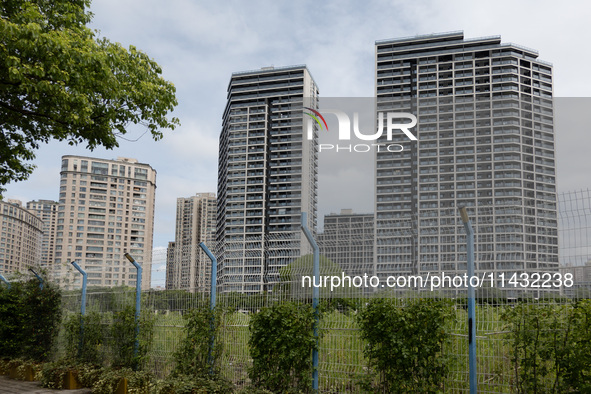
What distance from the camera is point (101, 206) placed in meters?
156

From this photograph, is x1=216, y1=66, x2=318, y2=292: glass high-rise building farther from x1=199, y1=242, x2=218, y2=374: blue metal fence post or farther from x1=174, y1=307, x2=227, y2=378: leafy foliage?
x1=174, y1=307, x2=227, y2=378: leafy foliage

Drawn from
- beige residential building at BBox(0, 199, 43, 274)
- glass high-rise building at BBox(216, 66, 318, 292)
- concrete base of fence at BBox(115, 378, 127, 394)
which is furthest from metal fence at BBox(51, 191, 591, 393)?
glass high-rise building at BBox(216, 66, 318, 292)

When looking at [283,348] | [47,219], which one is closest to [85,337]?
[283,348]

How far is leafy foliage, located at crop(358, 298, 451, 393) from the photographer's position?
529 cm

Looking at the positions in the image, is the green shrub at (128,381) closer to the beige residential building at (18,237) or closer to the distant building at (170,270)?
the distant building at (170,270)

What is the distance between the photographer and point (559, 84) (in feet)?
422

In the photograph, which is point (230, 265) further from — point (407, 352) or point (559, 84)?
point (559, 84)

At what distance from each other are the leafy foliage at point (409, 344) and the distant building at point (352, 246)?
2.86 feet

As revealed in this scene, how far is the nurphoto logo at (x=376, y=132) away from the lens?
12362cm

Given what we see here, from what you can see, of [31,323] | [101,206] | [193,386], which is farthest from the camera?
[101,206]

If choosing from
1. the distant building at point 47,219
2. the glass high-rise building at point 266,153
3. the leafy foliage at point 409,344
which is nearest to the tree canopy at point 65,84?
the leafy foliage at point 409,344

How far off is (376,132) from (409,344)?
12831 cm

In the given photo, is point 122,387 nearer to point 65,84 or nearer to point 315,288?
point 315,288

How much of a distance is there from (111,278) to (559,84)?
139m
